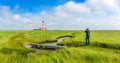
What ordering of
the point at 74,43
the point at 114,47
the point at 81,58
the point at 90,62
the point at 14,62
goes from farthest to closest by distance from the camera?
the point at 74,43 < the point at 114,47 < the point at 81,58 < the point at 90,62 < the point at 14,62

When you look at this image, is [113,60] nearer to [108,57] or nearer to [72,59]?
[108,57]

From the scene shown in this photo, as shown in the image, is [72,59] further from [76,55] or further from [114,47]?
[114,47]

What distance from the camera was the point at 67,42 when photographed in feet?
126

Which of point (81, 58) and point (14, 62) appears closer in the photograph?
point (14, 62)

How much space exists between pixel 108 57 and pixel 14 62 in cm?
641

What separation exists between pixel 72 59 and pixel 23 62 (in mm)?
3567

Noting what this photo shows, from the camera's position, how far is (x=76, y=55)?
51.2 ft

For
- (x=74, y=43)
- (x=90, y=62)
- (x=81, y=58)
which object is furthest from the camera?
(x=74, y=43)

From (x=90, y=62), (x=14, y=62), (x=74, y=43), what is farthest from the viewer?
(x=74, y=43)

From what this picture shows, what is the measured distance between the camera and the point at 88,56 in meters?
15.4

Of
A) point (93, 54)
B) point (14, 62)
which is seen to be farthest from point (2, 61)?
point (93, 54)

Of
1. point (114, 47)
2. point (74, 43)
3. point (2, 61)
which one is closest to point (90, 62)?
point (2, 61)

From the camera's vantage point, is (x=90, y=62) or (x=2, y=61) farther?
(x=90, y=62)

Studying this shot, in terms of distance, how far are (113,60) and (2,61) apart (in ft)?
23.0
